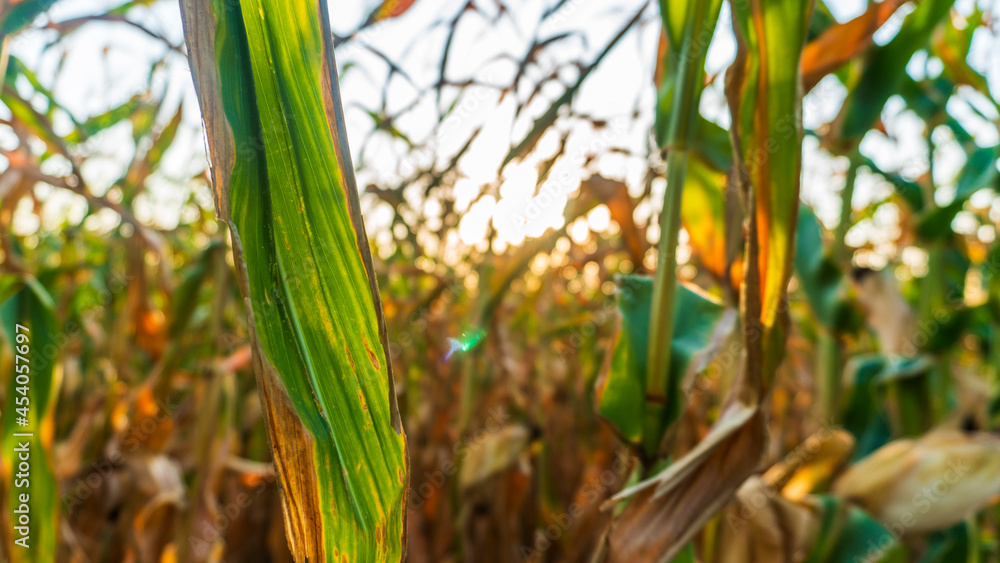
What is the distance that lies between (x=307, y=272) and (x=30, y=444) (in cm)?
48

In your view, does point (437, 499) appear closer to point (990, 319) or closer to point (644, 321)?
point (644, 321)

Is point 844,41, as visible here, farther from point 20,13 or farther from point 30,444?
point 30,444

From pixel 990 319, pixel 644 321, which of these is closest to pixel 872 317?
pixel 990 319

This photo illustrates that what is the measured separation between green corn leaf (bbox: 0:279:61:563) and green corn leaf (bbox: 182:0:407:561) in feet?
1.46

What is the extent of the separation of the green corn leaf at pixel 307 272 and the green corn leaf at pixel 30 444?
444mm

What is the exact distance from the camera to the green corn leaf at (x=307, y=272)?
0.21 metres

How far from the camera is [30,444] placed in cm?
52

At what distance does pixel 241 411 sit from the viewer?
1174 millimetres

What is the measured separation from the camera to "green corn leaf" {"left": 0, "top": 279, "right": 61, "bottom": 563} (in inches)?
20.5

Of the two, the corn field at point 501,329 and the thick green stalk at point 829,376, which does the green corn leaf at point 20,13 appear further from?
the thick green stalk at point 829,376

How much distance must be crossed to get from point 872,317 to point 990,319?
35 cm
